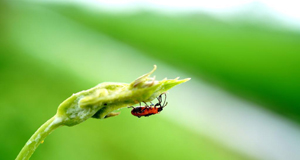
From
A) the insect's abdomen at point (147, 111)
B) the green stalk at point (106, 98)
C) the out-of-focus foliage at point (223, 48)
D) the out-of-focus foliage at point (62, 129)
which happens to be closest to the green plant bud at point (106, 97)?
→ the green stalk at point (106, 98)

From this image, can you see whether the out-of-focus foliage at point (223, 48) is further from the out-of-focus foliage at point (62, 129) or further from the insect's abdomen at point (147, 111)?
the insect's abdomen at point (147, 111)

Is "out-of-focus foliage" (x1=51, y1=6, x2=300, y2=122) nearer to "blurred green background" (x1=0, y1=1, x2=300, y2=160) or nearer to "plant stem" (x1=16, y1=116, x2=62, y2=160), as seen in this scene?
"blurred green background" (x1=0, y1=1, x2=300, y2=160)

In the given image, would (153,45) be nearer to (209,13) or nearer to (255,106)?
(209,13)

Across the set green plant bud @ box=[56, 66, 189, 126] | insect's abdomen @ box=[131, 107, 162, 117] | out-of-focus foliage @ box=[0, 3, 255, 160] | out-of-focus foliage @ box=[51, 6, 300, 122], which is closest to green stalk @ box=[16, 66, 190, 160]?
green plant bud @ box=[56, 66, 189, 126]

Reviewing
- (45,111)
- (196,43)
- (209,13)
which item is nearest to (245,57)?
(196,43)

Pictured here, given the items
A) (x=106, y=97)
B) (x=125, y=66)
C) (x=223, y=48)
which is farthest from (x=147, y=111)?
(x=223, y=48)

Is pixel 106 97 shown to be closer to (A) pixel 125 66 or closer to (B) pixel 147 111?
(B) pixel 147 111
